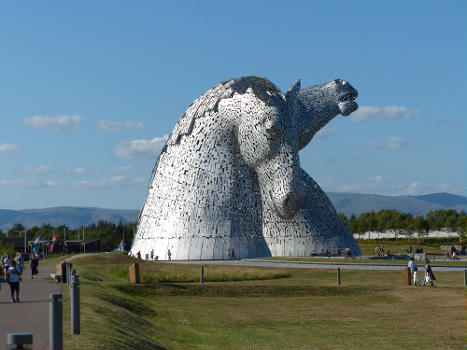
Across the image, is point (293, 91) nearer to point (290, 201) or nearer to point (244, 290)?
point (290, 201)

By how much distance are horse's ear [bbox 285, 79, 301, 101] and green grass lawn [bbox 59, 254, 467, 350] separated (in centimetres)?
1654

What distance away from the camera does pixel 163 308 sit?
2122cm

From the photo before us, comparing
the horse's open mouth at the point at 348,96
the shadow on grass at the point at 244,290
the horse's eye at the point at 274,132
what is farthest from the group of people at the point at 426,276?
the horse's open mouth at the point at 348,96

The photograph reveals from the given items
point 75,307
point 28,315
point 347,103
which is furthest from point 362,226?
point 75,307

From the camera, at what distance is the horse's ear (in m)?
45.8

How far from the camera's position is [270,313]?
20.7m

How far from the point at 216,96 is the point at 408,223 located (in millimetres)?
62730

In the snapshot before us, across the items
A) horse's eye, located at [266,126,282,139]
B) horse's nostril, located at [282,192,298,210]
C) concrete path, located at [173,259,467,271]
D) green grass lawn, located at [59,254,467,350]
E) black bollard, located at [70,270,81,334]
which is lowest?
green grass lawn, located at [59,254,467,350]

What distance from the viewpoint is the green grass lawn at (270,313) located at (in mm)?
14961

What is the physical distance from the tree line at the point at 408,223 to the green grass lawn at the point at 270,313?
69.9 meters

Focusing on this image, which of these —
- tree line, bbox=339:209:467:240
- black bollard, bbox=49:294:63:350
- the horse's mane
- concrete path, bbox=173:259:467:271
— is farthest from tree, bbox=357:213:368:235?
black bollard, bbox=49:294:63:350

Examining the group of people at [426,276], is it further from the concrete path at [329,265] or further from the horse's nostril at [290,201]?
the horse's nostril at [290,201]

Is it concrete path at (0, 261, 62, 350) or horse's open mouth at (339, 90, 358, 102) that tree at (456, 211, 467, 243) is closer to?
horse's open mouth at (339, 90, 358, 102)

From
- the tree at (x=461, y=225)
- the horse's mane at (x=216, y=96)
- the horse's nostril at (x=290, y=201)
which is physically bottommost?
the tree at (x=461, y=225)
